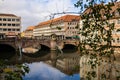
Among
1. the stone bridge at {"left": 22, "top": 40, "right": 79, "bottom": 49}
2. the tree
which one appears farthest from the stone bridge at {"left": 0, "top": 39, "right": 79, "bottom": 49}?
the tree

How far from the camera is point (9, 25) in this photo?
278 feet

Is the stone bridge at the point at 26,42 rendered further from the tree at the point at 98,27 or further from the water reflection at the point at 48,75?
the tree at the point at 98,27

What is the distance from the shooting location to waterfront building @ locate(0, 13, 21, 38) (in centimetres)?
8375

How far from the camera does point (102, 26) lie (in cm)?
527

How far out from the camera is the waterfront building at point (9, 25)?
275 feet

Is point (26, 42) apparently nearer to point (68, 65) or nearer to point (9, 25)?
point (68, 65)

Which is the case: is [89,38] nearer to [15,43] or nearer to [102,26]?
[102,26]

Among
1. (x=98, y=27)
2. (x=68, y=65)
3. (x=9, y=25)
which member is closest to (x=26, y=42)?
(x=68, y=65)

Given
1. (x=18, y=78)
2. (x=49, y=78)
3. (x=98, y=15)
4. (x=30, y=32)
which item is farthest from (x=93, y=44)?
(x=30, y=32)

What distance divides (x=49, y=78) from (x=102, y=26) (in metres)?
25.5

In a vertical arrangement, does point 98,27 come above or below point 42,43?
above

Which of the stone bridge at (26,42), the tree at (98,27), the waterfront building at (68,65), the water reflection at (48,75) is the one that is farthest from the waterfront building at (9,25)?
the tree at (98,27)

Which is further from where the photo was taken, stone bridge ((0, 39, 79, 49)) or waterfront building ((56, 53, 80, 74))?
stone bridge ((0, 39, 79, 49))

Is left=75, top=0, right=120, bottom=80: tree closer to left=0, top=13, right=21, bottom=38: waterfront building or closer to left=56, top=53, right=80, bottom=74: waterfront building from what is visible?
left=56, top=53, right=80, bottom=74: waterfront building
